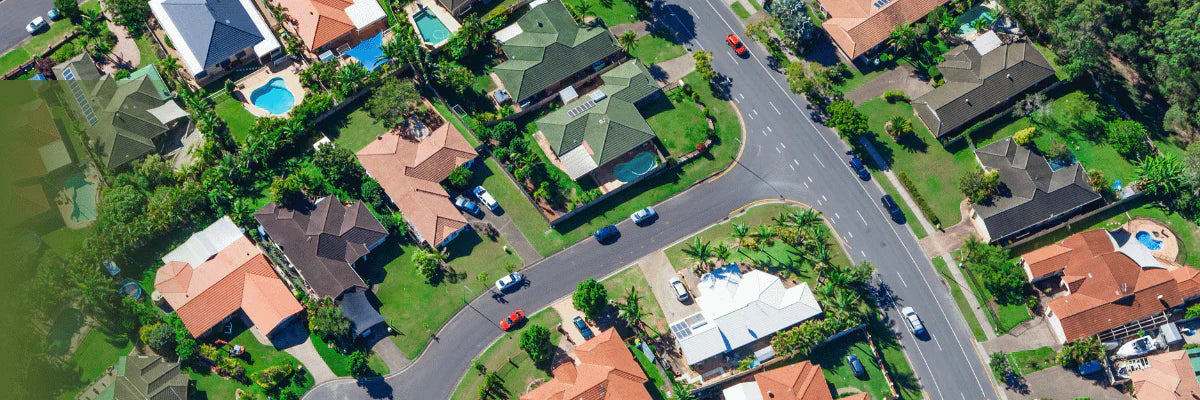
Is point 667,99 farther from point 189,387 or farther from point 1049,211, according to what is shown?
point 189,387

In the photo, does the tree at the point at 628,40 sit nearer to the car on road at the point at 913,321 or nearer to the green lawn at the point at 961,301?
the green lawn at the point at 961,301

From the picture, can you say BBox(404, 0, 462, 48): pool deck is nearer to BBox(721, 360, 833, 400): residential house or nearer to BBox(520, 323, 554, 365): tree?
BBox(520, 323, 554, 365): tree

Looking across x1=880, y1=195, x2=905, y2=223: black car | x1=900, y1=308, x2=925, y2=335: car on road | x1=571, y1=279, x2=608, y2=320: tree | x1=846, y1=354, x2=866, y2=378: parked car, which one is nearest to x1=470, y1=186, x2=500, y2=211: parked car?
x1=571, y1=279, x2=608, y2=320: tree

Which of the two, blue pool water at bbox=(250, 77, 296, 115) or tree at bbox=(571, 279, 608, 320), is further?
blue pool water at bbox=(250, 77, 296, 115)

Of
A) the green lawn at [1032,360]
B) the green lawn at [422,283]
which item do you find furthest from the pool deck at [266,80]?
the green lawn at [1032,360]

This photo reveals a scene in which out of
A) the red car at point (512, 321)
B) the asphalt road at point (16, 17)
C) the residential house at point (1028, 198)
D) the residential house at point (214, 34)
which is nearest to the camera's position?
the red car at point (512, 321)
